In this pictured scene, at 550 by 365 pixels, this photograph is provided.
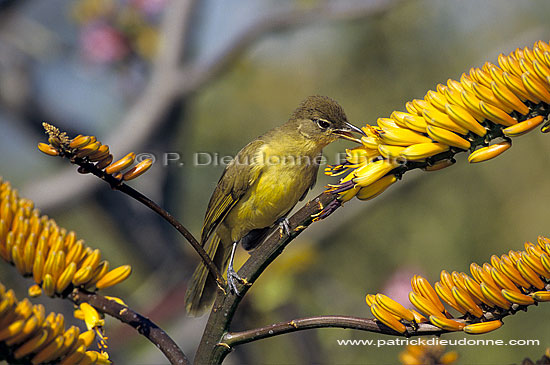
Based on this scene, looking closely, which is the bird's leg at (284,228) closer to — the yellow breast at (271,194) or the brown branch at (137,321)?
the brown branch at (137,321)

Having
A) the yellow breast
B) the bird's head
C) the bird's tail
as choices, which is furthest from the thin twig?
the bird's head

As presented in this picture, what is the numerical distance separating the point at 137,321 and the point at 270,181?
2381 millimetres

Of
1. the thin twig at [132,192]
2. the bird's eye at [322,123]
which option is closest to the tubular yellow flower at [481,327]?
the thin twig at [132,192]

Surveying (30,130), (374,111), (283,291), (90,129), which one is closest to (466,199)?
(374,111)

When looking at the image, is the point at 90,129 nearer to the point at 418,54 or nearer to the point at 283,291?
the point at 283,291

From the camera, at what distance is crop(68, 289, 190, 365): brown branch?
1380 mm

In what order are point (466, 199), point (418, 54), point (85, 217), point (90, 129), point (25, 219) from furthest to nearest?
point (85, 217)
point (418, 54)
point (466, 199)
point (90, 129)
point (25, 219)

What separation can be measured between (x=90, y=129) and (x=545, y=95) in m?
7.37

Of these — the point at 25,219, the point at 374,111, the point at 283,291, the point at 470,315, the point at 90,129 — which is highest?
the point at 374,111

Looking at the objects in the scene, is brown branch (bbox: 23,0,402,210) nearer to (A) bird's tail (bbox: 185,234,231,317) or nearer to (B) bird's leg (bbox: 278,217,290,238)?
(A) bird's tail (bbox: 185,234,231,317)

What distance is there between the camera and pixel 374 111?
880cm

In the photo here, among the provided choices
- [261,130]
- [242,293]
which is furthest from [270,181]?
[261,130]

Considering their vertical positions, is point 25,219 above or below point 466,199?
below

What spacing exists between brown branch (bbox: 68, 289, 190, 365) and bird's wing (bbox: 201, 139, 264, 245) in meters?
2.08
